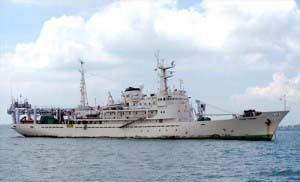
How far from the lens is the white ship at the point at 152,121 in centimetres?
7488

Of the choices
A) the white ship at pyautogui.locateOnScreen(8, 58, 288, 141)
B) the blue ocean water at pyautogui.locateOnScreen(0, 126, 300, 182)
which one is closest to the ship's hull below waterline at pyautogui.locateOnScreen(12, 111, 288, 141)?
the white ship at pyautogui.locateOnScreen(8, 58, 288, 141)

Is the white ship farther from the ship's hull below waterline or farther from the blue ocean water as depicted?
the blue ocean water

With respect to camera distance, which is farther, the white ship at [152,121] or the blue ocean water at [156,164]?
the white ship at [152,121]

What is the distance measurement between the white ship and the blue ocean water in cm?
1055

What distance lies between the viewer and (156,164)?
4594cm

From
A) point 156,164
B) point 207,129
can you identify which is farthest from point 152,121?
point 156,164

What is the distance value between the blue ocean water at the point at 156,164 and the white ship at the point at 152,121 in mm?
10550

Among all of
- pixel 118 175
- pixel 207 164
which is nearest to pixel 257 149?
pixel 207 164

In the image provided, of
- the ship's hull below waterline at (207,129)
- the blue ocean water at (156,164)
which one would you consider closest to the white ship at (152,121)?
the ship's hull below waterline at (207,129)

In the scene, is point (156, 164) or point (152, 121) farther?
point (152, 121)

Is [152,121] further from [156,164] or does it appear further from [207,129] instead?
[156,164]

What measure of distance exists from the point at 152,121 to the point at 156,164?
3529cm

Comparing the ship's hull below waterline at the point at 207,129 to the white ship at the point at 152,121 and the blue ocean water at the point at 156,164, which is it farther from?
the blue ocean water at the point at 156,164

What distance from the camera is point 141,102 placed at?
83562 millimetres
